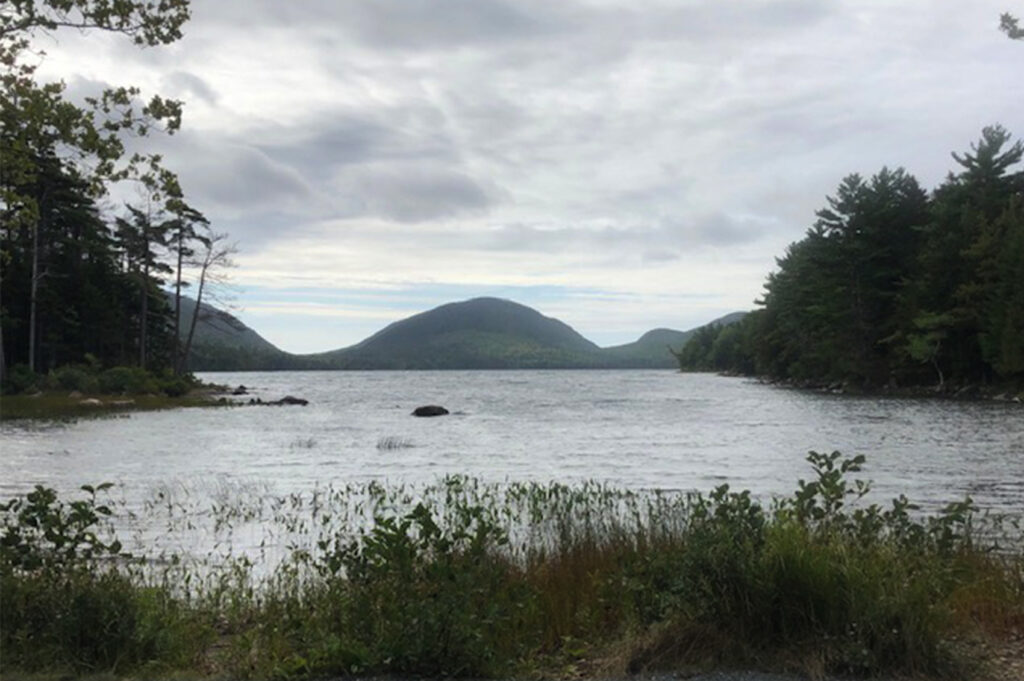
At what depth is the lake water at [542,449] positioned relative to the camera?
2075cm

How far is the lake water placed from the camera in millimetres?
20750

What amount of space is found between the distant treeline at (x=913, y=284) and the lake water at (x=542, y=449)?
34.2 ft

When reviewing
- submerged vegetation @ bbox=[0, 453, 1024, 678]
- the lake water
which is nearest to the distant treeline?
the lake water

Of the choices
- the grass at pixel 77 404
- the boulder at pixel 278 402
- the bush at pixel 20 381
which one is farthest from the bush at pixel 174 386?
the bush at pixel 20 381

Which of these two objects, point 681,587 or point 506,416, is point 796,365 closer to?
point 506,416

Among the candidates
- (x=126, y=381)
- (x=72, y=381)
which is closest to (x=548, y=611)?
(x=72, y=381)

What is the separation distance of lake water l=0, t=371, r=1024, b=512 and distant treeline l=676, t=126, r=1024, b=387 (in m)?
10.4

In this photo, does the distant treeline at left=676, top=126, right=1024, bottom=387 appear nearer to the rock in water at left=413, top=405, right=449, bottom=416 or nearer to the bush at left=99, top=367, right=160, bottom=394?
the rock in water at left=413, top=405, right=449, bottom=416

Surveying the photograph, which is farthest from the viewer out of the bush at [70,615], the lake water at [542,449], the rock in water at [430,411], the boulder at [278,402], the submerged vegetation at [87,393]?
the boulder at [278,402]

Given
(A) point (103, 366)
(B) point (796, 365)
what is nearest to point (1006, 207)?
(B) point (796, 365)

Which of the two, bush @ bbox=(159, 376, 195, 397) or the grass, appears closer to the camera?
the grass

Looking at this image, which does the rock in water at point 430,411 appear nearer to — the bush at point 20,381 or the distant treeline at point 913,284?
the bush at point 20,381

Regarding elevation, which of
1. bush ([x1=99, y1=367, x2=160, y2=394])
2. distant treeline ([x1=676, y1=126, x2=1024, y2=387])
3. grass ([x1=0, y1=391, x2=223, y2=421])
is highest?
distant treeline ([x1=676, y1=126, x2=1024, y2=387])

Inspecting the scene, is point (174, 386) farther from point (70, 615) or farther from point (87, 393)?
point (70, 615)
